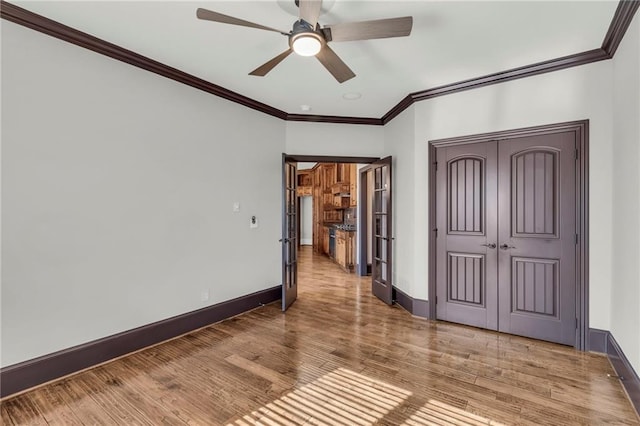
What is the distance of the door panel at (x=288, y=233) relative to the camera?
13.5 ft

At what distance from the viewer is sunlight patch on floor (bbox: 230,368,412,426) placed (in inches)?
77.9

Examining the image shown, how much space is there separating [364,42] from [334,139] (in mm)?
2116

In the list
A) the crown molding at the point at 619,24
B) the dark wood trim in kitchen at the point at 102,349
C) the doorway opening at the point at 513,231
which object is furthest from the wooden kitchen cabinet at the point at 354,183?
the crown molding at the point at 619,24

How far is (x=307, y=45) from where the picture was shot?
221 centimetres

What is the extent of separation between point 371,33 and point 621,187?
2.33m

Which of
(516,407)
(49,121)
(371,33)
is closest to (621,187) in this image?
(516,407)

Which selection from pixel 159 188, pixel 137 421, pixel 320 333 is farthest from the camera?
pixel 320 333

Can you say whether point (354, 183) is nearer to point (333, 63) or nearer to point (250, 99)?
point (250, 99)

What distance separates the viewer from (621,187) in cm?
252

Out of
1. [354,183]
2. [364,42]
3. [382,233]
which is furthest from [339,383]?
[354,183]

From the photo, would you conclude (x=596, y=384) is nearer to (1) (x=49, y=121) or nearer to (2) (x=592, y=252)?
(2) (x=592, y=252)

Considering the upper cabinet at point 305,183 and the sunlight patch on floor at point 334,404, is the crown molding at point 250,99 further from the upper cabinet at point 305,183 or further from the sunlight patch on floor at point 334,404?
the upper cabinet at point 305,183

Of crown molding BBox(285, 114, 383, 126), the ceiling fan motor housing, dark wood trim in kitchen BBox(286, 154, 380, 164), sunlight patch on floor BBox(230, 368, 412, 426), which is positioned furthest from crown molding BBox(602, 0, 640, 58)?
sunlight patch on floor BBox(230, 368, 412, 426)

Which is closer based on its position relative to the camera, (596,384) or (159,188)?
(596,384)
